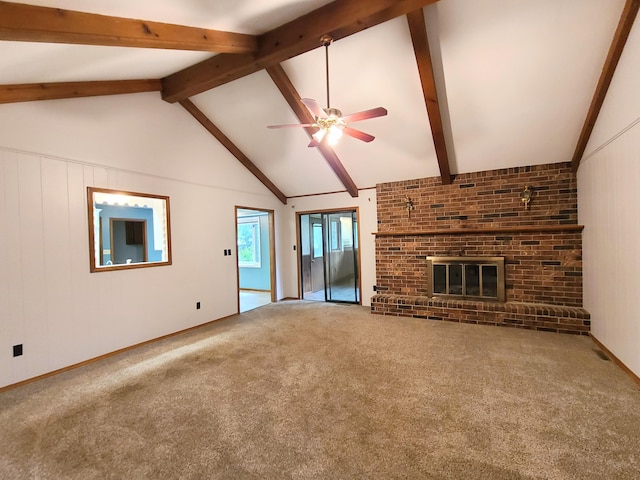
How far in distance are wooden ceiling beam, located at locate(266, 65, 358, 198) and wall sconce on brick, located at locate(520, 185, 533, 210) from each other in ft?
8.88

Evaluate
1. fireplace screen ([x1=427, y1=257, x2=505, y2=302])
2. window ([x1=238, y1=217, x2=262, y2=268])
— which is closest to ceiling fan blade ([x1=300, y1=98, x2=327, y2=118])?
fireplace screen ([x1=427, y1=257, x2=505, y2=302])

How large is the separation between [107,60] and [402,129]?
3.41 metres

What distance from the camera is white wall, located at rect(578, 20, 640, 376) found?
2529 mm

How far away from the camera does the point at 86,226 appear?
325 cm

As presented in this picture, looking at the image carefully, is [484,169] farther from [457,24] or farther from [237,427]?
[237,427]

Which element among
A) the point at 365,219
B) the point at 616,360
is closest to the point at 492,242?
the point at 616,360

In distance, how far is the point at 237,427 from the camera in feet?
6.82

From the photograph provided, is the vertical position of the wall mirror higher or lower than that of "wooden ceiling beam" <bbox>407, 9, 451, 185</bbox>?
lower

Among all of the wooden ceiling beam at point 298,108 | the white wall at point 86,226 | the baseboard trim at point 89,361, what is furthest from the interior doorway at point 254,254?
the baseboard trim at point 89,361

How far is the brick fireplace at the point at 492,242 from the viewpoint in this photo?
13.4 feet

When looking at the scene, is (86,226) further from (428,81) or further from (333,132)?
(428,81)

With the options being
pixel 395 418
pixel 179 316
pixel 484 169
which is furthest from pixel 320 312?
pixel 484 169

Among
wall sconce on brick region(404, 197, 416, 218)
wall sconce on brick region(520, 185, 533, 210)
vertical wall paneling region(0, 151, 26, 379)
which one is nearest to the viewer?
vertical wall paneling region(0, 151, 26, 379)

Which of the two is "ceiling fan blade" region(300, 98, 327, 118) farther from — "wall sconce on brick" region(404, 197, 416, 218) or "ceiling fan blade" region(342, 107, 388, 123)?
"wall sconce on brick" region(404, 197, 416, 218)
